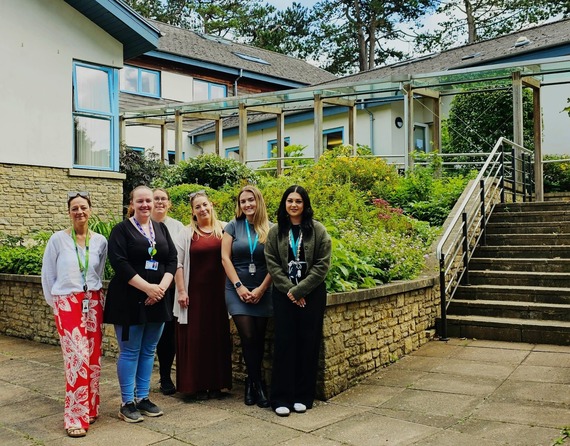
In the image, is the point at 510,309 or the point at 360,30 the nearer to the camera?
the point at 510,309

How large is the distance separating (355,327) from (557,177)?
35.2 ft

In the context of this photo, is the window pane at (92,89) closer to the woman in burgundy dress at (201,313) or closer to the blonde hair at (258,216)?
the woman in burgundy dress at (201,313)

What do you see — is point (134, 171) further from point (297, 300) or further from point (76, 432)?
point (76, 432)

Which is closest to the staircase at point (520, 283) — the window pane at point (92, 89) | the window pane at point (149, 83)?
the window pane at point (92, 89)

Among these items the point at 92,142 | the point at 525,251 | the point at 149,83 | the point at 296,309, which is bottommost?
the point at 296,309

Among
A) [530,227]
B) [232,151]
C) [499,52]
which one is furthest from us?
[232,151]

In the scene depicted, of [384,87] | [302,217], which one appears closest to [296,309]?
[302,217]

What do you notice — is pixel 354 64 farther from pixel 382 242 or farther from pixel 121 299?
pixel 121 299

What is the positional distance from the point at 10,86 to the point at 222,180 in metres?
4.82

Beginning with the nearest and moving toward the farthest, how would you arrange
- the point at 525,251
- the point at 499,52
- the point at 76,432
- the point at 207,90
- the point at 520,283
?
the point at 76,432 → the point at 520,283 → the point at 525,251 → the point at 499,52 → the point at 207,90

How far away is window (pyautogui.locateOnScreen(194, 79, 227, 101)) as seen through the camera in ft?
89.7

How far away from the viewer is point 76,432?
4793mm

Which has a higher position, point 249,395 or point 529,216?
point 529,216

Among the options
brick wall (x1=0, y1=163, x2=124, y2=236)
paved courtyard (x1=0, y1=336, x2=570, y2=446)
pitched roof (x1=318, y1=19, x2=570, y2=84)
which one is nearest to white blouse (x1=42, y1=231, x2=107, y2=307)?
paved courtyard (x1=0, y1=336, x2=570, y2=446)
